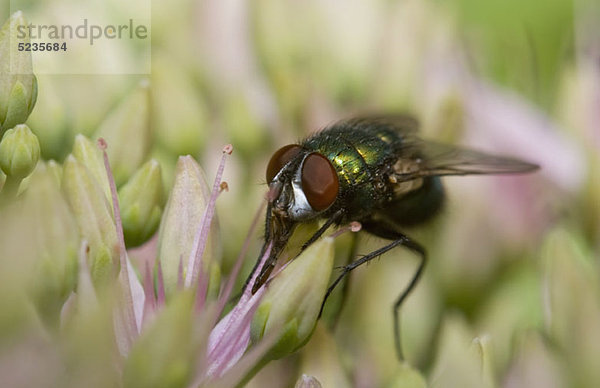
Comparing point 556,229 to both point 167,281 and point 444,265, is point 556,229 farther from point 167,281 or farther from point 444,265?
point 167,281

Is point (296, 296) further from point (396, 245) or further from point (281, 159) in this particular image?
point (396, 245)

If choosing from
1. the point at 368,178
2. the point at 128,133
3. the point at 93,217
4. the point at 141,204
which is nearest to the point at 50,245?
the point at 93,217

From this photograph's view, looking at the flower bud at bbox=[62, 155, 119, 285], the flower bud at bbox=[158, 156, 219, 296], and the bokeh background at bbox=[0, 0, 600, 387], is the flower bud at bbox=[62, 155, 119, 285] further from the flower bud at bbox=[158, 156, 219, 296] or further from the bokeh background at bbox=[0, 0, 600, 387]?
the bokeh background at bbox=[0, 0, 600, 387]

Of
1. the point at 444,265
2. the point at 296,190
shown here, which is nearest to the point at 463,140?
the point at 444,265

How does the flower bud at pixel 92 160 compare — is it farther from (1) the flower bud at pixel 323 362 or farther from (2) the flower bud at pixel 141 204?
(1) the flower bud at pixel 323 362

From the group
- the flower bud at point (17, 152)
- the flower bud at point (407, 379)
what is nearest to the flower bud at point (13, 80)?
the flower bud at point (17, 152)

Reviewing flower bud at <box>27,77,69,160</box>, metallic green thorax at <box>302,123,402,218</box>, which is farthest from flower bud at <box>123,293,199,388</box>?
flower bud at <box>27,77,69,160</box>
